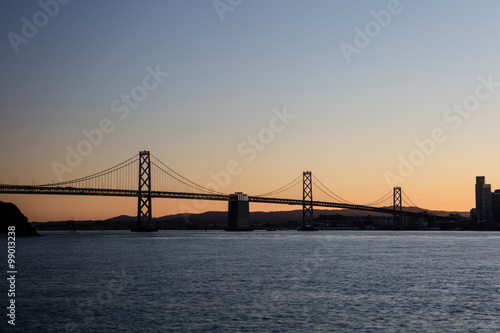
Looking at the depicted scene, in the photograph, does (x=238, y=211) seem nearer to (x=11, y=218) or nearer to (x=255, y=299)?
(x=11, y=218)

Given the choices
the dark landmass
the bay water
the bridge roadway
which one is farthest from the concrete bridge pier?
the bay water

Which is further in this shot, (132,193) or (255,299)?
(132,193)

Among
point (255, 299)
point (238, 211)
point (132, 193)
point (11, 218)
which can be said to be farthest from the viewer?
point (238, 211)

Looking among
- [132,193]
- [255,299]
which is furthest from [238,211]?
[255,299]

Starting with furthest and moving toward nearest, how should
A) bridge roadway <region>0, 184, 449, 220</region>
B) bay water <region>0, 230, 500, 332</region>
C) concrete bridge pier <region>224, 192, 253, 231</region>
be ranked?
1. concrete bridge pier <region>224, 192, 253, 231</region>
2. bridge roadway <region>0, 184, 449, 220</region>
3. bay water <region>0, 230, 500, 332</region>

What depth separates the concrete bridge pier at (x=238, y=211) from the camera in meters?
138

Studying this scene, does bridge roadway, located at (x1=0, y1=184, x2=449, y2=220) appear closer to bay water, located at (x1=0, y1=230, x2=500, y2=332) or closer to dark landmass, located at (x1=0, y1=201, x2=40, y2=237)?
dark landmass, located at (x1=0, y1=201, x2=40, y2=237)

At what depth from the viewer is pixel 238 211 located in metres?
141

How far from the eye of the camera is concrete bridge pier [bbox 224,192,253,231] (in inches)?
5428

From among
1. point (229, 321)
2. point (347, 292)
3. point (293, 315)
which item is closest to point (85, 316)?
point (229, 321)

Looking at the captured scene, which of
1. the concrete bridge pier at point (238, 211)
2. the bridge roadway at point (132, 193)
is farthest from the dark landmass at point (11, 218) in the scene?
the concrete bridge pier at point (238, 211)

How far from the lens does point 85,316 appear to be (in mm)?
22078

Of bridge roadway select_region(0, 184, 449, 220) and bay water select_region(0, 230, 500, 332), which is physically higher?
bridge roadway select_region(0, 184, 449, 220)

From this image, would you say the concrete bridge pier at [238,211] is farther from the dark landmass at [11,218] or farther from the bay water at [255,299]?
the bay water at [255,299]
